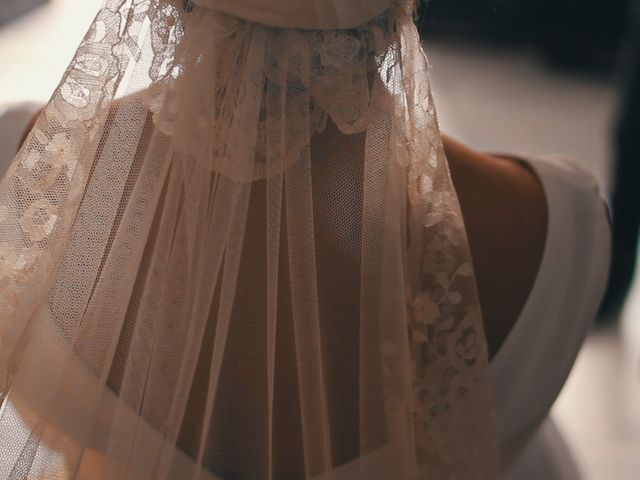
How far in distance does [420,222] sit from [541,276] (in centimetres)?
16

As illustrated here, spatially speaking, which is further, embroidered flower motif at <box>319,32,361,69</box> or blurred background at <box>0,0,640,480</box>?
blurred background at <box>0,0,640,480</box>

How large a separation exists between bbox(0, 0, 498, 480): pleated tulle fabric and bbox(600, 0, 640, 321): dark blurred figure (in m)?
1.18

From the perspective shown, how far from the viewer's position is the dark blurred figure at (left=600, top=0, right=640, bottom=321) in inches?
68.1

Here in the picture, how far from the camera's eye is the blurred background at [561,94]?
1.76 meters

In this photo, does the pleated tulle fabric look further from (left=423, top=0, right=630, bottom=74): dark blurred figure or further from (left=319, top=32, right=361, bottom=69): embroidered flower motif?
(left=423, top=0, right=630, bottom=74): dark blurred figure

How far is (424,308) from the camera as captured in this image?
705 mm

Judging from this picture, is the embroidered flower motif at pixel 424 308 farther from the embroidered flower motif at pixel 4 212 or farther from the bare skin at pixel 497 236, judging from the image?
the embroidered flower motif at pixel 4 212

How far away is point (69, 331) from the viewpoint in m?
0.68

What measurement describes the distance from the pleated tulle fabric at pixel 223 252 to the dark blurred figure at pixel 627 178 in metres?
1.18

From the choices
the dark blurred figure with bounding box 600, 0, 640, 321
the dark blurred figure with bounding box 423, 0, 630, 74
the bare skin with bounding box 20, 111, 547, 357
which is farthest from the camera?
the dark blurred figure with bounding box 423, 0, 630, 74

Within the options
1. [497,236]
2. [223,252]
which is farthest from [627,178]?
[223,252]

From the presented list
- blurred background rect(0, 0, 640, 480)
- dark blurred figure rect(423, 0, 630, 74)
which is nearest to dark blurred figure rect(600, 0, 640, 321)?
blurred background rect(0, 0, 640, 480)

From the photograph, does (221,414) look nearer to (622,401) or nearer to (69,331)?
(69,331)

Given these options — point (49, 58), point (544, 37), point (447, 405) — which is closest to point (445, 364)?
point (447, 405)
